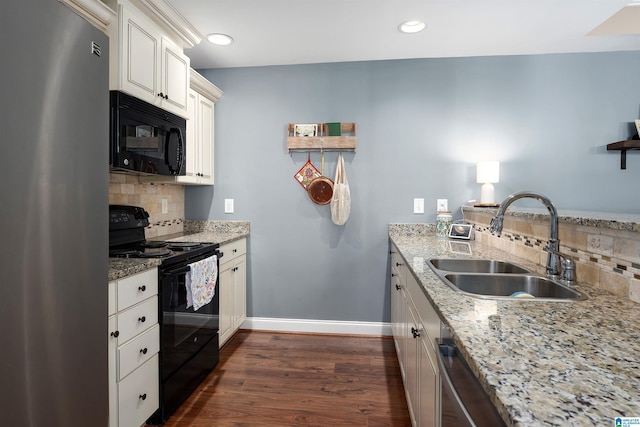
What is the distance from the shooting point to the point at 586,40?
2479 mm

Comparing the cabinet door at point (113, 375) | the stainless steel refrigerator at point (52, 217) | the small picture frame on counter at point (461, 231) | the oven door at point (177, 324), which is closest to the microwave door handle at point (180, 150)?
A: the oven door at point (177, 324)

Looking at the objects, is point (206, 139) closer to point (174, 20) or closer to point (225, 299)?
point (174, 20)

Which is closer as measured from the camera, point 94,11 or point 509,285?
point 509,285

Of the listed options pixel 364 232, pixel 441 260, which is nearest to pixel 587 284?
pixel 441 260

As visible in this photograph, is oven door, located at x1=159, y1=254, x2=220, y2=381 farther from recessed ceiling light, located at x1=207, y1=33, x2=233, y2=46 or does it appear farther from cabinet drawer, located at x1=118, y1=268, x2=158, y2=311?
recessed ceiling light, located at x1=207, y1=33, x2=233, y2=46

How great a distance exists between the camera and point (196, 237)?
8.55 feet

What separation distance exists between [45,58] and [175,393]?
1.71 m

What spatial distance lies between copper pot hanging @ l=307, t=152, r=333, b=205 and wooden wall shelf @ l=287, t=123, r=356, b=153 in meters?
0.20

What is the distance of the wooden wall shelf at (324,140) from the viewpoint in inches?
111

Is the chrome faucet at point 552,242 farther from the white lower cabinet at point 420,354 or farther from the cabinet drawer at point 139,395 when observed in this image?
the cabinet drawer at point 139,395

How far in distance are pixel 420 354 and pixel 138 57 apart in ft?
7.02

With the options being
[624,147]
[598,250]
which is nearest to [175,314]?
[598,250]

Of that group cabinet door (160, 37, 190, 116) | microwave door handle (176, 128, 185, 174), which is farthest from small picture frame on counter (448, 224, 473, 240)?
cabinet door (160, 37, 190, 116)

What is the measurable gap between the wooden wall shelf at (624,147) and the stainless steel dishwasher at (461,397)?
105 inches
